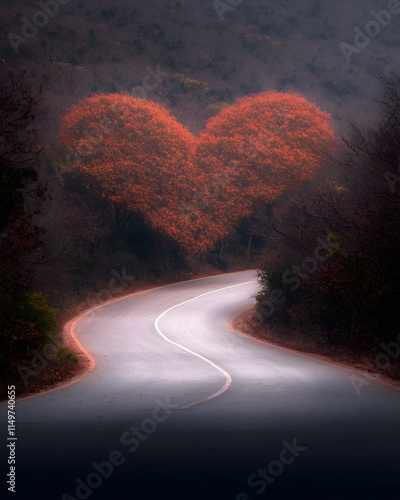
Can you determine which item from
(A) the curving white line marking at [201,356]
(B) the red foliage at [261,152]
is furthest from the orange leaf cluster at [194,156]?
(A) the curving white line marking at [201,356]

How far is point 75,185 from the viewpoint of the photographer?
47188mm

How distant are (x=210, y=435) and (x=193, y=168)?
43.5 metres

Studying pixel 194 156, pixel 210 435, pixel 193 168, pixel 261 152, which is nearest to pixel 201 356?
pixel 210 435

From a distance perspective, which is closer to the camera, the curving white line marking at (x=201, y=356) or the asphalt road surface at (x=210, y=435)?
the asphalt road surface at (x=210, y=435)

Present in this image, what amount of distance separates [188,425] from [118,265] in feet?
119

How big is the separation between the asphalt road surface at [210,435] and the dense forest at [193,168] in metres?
2.99

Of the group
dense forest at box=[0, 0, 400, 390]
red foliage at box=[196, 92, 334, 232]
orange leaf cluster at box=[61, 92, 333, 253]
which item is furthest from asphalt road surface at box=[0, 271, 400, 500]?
red foliage at box=[196, 92, 334, 232]

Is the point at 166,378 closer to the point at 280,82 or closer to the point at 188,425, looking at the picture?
the point at 188,425

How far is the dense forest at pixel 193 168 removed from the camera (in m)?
19.3

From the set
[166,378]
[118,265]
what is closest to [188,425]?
[166,378]

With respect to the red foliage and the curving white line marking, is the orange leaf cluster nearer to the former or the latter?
the red foliage

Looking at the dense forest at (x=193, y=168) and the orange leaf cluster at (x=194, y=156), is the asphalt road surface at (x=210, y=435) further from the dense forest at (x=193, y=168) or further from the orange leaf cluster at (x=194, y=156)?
the orange leaf cluster at (x=194, y=156)

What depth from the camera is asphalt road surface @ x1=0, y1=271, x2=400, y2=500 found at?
7.61 metres

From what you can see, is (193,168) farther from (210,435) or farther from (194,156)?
(210,435)
